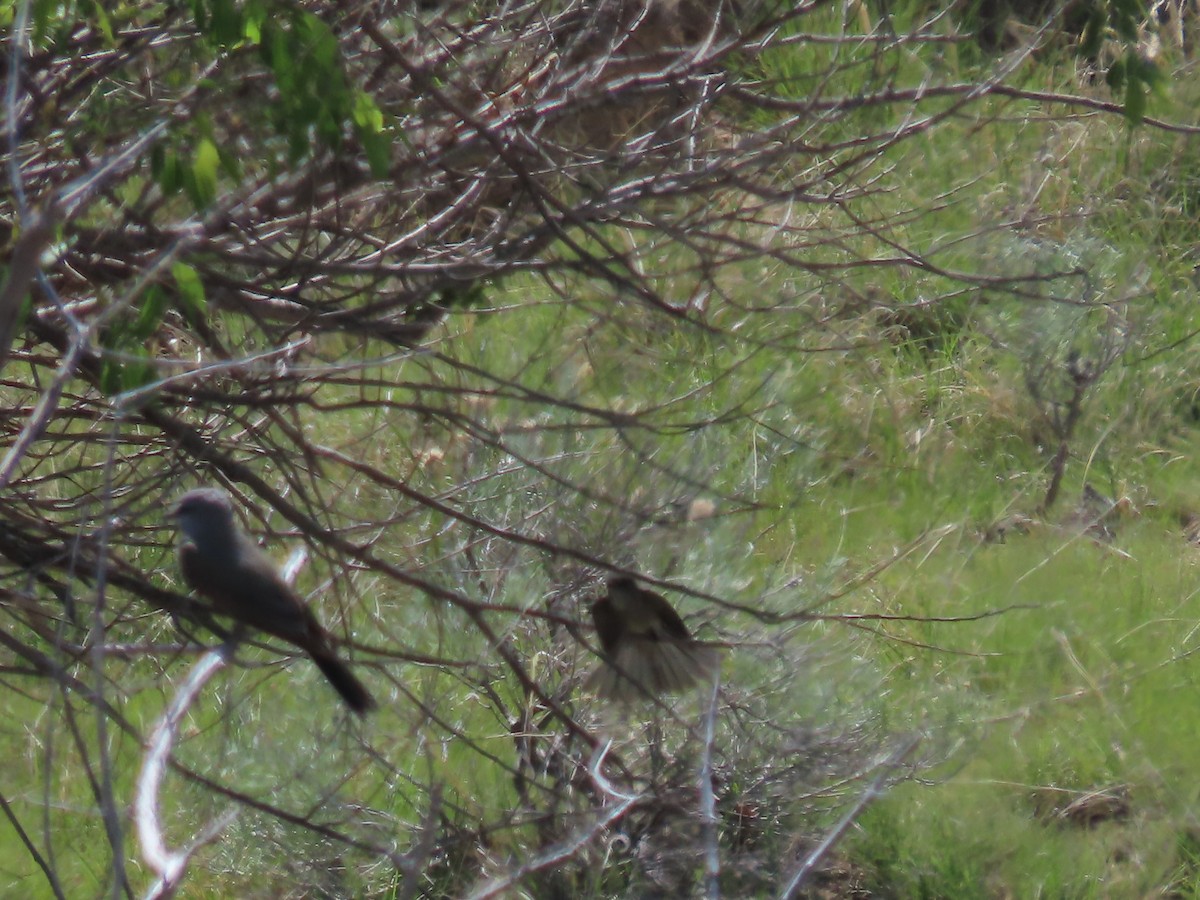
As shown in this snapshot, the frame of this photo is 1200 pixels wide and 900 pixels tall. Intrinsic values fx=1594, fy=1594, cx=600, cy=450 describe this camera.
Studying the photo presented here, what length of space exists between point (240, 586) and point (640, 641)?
1190 millimetres

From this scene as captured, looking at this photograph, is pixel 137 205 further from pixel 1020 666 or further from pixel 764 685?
pixel 1020 666

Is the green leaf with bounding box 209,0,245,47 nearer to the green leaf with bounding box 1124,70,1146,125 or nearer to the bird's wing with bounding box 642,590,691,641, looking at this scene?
the green leaf with bounding box 1124,70,1146,125

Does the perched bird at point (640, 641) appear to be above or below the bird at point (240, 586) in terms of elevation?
below

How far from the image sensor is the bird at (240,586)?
159 inches

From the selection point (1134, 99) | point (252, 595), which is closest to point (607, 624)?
point (252, 595)

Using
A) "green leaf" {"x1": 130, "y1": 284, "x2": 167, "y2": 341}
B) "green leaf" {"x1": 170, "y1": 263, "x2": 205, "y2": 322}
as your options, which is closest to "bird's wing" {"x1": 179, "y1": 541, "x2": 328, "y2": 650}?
"green leaf" {"x1": 130, "y1": 284, "x2": 167, "y2": 341}

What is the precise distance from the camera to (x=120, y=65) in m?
3.68

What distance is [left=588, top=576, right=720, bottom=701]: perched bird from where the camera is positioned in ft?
15.0

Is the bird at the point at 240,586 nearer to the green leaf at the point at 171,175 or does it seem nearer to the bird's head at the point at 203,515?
the bird's head at the point at 203,515

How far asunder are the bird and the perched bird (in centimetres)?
75

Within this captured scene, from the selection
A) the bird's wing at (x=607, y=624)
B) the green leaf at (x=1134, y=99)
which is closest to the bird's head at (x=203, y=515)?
the bird's wing at (x=607, y=624)

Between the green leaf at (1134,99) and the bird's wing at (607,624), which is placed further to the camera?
the bird's wing at (607,624)

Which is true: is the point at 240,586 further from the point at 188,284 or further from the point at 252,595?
the point at 188,284

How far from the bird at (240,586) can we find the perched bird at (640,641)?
748mm
